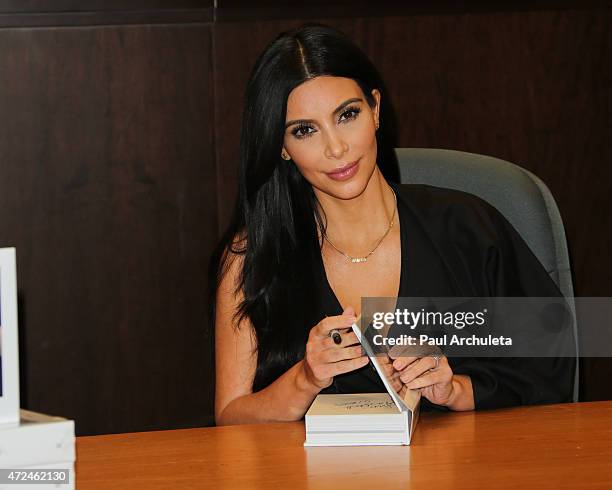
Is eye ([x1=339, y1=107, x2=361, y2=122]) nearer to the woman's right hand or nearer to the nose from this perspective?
the nose

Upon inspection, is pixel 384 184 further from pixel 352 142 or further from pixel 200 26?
pixel 200 26

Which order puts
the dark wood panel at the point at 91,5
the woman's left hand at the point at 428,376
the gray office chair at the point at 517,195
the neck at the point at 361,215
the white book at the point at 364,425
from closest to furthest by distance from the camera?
the white book at the point at 364,425, the woman's left hand at the point at 428,376, the gray office chair at the point at 517,195, the neck at the point at 361,215, the dark wood panel at the point at 91,5

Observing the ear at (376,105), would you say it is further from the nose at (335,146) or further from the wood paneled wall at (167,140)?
the wood paneled wall at (167,140)

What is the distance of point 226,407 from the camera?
7.55 feet

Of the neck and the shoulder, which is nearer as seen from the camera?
the shoulder

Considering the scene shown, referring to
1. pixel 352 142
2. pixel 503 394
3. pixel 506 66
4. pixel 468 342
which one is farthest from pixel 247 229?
pixel 506 66

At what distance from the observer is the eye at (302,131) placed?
2.34m

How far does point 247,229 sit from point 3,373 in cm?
107

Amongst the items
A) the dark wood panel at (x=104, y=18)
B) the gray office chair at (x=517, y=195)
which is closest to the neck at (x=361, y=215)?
the gray office chair at (x=517, y=195)

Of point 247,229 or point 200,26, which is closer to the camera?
point 247,229

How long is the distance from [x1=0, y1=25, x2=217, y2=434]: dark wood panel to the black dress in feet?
3.31

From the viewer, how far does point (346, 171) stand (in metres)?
2.32

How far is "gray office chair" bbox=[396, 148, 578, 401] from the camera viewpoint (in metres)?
2.27
